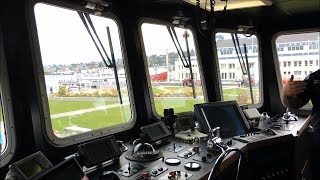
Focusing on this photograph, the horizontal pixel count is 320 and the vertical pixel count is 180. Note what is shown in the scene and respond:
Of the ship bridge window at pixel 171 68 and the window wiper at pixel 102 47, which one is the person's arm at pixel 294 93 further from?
the window wiper at pixel 102 47

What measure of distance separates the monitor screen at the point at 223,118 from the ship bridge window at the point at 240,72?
72 centimetres

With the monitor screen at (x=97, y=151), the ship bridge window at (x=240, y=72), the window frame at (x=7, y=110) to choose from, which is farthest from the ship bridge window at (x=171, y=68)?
the window frame at (x=7, y=110)

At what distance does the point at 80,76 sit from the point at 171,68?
1189 mm

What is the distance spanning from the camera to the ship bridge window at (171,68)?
116 inches

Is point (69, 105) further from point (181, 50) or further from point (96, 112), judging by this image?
point (181, 50)

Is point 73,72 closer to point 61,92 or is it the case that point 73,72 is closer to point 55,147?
point 61,92

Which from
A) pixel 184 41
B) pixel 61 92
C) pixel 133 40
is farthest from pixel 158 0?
pixel 61 92

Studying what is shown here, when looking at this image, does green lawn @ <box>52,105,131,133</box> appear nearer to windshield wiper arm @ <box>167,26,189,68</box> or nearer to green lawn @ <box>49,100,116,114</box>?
green lawn @ <box>49,100,116,114</box>

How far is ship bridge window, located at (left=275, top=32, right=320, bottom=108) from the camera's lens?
12.8ft

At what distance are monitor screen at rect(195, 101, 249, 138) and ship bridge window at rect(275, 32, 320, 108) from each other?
1441 millimetres

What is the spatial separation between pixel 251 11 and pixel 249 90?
44.9 inches

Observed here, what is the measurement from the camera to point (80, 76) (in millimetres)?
2352

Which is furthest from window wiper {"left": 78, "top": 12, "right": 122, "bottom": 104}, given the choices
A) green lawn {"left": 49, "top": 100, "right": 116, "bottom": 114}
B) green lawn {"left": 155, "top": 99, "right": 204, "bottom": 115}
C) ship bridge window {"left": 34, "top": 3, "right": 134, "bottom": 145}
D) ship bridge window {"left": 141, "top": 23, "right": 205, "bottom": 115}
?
green lawn {"left": 155, "top": 99, "right": 204, "bottom": 115}

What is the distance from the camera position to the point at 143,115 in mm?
2789
